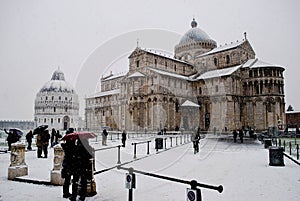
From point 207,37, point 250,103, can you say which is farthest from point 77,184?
point 207,37

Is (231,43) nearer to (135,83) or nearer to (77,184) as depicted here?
(135,83)

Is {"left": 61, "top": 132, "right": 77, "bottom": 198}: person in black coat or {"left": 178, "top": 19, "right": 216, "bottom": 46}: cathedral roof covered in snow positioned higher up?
{"left": 178, "top": 19, "right": 216, "bottom": 46}: cathedral roof covered in snow

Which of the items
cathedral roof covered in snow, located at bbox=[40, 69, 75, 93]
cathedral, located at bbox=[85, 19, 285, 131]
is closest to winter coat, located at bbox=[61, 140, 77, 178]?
cathedral, located at bbox=[85, 19, 285, 131]

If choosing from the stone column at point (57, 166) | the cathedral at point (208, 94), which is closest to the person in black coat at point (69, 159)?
the stone column at point (57, 166)

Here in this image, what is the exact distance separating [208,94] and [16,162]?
135 ft

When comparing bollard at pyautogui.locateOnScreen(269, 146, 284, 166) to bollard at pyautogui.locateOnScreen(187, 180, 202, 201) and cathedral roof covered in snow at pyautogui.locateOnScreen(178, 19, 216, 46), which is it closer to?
bollard at pyautogui.locateOnScreen(187, 180, 202, 201)

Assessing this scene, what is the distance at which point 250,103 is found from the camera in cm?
4706

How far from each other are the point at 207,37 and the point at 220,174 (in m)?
54.1

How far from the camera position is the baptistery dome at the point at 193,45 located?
191 ft

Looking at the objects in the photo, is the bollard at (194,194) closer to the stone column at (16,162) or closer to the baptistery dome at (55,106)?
the stone column at (16,162)

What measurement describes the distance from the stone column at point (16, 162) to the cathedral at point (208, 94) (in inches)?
1361

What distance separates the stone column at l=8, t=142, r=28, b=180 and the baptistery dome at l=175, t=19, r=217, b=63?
51643 millimetres

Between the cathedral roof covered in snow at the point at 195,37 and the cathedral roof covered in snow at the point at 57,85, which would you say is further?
the cathedral roof covered in snow at the point at 57,85

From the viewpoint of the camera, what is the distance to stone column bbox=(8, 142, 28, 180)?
955cm
